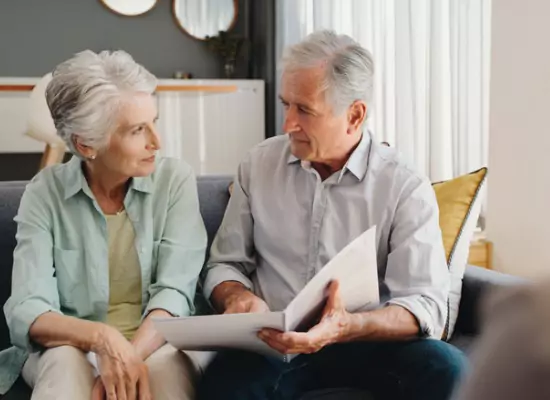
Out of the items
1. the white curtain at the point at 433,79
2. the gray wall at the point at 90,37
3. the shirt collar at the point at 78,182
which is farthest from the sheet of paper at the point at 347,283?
the gray wall at the point at 90,37

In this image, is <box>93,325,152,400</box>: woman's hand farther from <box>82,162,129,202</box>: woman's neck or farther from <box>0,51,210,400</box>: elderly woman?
<box>82,162,129,202</box>: woman's neck

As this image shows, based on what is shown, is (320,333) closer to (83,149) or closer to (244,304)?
(244,304)

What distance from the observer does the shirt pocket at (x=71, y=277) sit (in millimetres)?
1633

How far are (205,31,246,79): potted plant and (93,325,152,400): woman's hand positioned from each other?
341cm

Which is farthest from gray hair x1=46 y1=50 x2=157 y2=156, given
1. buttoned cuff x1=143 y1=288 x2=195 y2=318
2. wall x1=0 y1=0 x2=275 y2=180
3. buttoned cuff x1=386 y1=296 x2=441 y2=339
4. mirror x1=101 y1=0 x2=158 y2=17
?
mirror x1=101 y1=0 x2=158 y2=17

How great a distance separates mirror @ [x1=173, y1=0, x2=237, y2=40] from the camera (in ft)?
15.6

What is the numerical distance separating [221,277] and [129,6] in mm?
3401

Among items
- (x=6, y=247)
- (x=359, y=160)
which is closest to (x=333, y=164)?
(x=359, y=160)

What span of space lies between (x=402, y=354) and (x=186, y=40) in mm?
3636

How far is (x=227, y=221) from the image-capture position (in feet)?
5.74

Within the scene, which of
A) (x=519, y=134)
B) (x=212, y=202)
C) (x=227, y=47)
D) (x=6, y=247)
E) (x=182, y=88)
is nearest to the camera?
(x=6, y=247)

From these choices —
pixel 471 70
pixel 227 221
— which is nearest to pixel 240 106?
pixel 471 70

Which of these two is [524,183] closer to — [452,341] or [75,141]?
[452,341]

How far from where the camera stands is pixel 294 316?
1326mm
